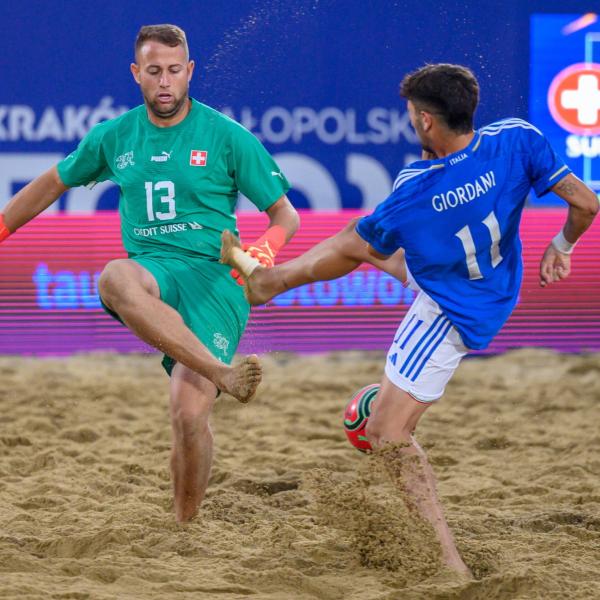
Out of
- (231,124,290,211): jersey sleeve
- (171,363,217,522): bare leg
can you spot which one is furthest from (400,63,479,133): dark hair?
(171,363,217,522): bare leg

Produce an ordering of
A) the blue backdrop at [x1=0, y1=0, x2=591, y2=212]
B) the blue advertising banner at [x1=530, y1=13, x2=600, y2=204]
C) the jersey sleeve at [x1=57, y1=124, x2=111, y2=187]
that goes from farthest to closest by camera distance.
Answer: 1. the blue advertising banner at [x1=530, y1=13, x2=600, y2=204]
2. the blue backdrop at [x1=0, y1=0, x2=591, y2=212]
3. the jersey sleeve at [x1=57, y1=124, x2=111, y2=187]

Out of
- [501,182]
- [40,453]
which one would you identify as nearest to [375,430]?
[501,182]

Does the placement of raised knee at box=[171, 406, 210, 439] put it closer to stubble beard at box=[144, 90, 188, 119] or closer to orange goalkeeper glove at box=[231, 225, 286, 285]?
orange goalkeeper glove at box=[231, 225, 286, 285]

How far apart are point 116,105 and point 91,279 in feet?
4.67

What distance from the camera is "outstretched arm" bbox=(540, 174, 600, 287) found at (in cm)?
455

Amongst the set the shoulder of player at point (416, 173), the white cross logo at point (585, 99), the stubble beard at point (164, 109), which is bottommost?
the shoulder of player at point (416, 173)

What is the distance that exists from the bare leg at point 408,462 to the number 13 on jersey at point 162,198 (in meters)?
1.42

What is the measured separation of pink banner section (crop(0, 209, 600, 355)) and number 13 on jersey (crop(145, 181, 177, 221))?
3907mm

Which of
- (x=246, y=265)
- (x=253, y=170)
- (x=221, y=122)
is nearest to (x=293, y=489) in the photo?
(x=246, y=265)

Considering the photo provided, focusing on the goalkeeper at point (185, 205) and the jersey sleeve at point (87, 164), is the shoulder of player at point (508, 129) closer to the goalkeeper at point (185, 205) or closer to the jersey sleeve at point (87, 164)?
the goalkeeper at point (185, 205)

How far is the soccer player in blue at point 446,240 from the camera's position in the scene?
4449 mm

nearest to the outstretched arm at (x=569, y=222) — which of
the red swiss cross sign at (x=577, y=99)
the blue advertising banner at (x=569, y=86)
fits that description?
the blue advertising banner at (x=569, y=86)

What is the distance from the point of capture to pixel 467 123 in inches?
177

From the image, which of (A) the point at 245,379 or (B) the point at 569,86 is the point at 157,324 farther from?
(B) the point at 569,86
